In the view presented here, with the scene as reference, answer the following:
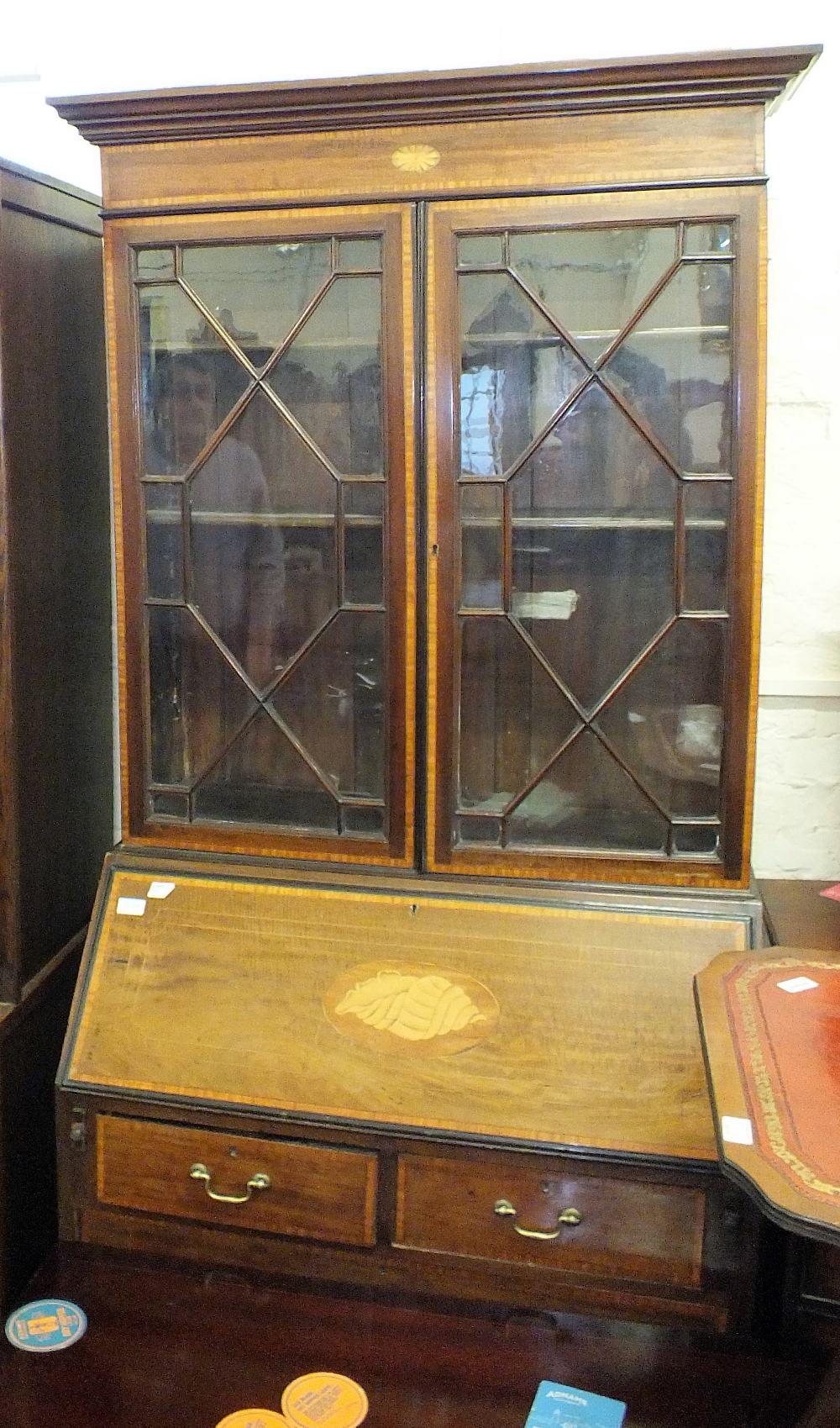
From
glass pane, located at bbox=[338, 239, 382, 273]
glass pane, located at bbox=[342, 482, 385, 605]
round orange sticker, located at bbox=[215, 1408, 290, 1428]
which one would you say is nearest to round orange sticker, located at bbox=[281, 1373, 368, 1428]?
round orange sticker, located at bbox=[215, 1408, 290, 1428]

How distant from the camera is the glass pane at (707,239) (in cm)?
173

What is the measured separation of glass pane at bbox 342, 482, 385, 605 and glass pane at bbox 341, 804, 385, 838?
368 millimetres

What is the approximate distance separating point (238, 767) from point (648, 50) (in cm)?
159

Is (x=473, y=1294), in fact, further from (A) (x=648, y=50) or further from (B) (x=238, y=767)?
(A) (x=648, y=50)

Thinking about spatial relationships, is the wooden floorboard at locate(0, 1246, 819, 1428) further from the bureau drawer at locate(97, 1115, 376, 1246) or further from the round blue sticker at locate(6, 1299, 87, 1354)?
the bureau drawer at locate(97, 1115, 376, 1246)

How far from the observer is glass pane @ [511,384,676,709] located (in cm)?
183

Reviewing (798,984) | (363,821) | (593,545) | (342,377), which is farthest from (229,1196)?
(342,377)

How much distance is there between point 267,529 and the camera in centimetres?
197

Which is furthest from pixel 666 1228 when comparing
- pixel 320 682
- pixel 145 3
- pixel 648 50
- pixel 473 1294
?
pixel 145 3

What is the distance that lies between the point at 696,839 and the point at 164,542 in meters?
1.06

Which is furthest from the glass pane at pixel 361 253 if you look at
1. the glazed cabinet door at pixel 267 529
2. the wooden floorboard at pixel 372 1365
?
the wooden floorboard at pixel 372 1365

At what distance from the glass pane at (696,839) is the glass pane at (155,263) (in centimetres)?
127

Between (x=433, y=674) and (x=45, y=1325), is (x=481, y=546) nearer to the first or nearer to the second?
(x=433, y=674)

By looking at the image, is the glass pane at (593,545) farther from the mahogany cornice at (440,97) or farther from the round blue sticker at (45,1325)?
the round blue sticker at (45,1325)
